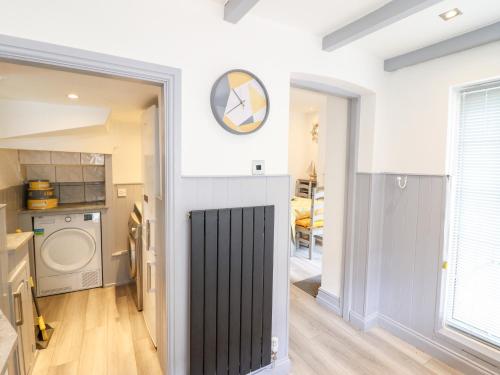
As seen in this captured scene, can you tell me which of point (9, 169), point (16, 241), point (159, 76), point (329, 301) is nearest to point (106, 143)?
point (9, 169)

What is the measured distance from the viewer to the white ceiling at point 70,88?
1.72 m

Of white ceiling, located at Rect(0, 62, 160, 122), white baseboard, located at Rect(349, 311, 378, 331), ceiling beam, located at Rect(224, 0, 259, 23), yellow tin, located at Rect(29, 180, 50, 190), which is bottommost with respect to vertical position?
white baseboard, located at Rect(349, 311, 378, 331)

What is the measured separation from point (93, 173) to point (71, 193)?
0.35 m

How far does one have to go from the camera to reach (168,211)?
143 cm

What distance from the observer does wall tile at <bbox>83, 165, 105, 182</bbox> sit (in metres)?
3.38

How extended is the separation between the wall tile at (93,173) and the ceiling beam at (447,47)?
3.42 metres

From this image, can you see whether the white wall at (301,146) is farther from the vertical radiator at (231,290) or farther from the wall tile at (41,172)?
the vertical radiator at (231,290)

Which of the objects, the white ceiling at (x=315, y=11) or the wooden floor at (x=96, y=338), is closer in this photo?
the white ceiling at (x=315, y=11)

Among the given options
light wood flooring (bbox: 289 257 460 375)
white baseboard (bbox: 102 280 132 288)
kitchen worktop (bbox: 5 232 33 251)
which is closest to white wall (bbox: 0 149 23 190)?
kitchen worktop (bbox: 5 232 33 251)

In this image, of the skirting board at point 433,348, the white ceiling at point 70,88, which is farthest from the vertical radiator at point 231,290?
the skirting board at point 433,348

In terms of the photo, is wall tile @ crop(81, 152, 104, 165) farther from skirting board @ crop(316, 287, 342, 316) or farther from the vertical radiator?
skirting board @ crop(316, 287, 342, 316)

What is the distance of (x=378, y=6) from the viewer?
149 centimetres

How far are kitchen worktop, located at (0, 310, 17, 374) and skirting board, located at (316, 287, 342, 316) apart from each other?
2524 mm

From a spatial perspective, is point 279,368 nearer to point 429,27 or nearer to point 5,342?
point 5,342
